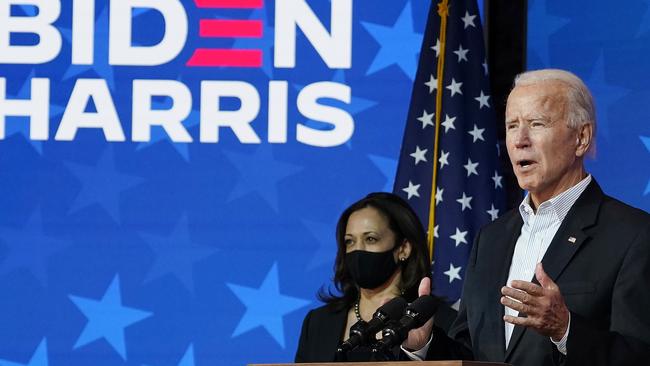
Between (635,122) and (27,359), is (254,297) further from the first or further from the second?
Answer: (635,122)

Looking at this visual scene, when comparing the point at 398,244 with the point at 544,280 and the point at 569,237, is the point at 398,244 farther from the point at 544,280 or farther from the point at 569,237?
the point at 544,280

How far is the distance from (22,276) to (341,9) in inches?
78.0

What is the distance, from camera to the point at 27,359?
532 centimetres

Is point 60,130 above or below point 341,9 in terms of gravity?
below

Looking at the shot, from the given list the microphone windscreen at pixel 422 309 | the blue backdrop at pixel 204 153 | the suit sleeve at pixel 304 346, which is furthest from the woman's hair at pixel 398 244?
the microphone windscreen at pixel 422 309

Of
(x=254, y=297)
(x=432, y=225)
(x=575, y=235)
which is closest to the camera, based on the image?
(x=575, y=235)

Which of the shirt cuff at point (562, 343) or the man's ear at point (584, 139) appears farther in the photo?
the man's ear at point (584, 139)

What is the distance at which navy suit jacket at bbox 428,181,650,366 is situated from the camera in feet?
9.09

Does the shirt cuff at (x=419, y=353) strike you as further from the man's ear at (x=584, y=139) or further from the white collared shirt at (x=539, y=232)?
the man's ear at (x=584, y=139)

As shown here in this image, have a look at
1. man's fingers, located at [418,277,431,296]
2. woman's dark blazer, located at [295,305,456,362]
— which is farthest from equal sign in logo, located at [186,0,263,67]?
man's fingers, located at [418,277,431,296]

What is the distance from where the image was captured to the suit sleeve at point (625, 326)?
8.90ft

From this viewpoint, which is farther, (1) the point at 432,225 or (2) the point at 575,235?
(1) the point at 432,225

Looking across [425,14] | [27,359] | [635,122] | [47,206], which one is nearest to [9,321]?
[27,359]

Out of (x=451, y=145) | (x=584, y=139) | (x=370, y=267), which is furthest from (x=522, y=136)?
(x=451, y=145)
